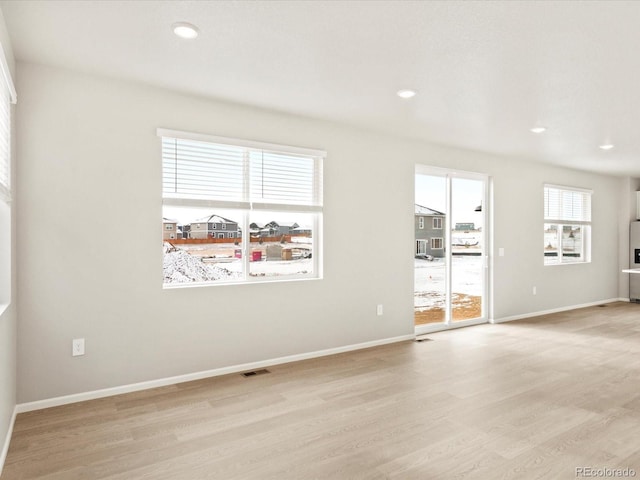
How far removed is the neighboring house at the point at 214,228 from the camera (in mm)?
3900

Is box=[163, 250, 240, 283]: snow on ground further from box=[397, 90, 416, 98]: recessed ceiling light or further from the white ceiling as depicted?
box=[397, 90, 416, 98]: recessed ceiling light

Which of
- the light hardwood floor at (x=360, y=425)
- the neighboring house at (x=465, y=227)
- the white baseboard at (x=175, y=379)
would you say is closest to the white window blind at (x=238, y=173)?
the white baseboard at (x=175, y=379)

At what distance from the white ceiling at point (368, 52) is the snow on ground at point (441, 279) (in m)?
2.11

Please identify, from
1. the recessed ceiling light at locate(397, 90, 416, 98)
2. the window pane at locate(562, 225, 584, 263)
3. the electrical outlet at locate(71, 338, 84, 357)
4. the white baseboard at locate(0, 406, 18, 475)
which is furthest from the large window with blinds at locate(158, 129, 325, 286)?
the window pane at locate(562, 225, 584, 263)

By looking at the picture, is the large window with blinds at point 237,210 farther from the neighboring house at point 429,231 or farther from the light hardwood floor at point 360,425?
the neighboring house at point 429,231

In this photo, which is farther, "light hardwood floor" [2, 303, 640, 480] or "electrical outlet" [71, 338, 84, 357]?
"electrical outlet" [71, 338, 84, 357]

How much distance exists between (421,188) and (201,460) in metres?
4.25

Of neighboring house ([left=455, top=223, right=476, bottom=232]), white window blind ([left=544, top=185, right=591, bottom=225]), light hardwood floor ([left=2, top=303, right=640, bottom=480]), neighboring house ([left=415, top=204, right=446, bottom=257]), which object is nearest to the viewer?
light hardwood floor ([left=2, top=303, right=640, bottom=480])

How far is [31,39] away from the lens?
8.94ft

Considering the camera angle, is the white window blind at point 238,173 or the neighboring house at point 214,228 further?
the neighboring house at point 214,228

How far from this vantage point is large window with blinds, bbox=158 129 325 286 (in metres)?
3.77

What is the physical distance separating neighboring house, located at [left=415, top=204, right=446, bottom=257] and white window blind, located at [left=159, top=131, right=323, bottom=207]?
1.70 meters

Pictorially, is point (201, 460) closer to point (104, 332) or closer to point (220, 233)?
point (104, 332)

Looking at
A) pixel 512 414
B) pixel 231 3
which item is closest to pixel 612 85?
pixel 512 414
